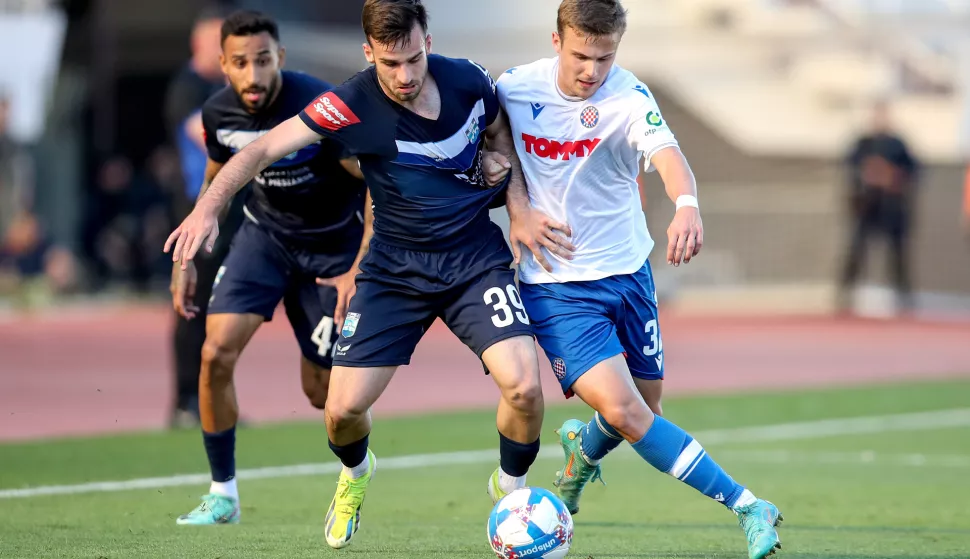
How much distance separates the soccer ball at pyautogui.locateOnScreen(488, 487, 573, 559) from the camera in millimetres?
5957

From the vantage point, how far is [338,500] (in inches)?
265

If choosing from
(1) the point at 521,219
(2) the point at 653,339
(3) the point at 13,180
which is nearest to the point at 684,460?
(2) the point at 653,339

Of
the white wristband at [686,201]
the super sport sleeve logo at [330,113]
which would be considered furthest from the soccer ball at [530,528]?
the super sport sleeve logo at [330,113]

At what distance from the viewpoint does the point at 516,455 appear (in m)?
6.71

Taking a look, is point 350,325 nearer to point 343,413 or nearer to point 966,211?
point 343,413

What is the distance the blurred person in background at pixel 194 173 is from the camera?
10109 mm

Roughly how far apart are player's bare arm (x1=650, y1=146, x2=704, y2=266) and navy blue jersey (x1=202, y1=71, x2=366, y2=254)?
68.6 inches

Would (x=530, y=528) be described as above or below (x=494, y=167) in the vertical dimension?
below

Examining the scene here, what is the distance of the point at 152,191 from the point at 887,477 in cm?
1688

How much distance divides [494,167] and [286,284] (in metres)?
1.62

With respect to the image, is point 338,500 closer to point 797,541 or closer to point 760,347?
point 797,541

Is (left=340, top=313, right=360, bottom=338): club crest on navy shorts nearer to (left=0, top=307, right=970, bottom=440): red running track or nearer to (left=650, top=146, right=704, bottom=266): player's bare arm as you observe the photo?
(left=650, top=146, right=704, bottom=266): player's bare arm

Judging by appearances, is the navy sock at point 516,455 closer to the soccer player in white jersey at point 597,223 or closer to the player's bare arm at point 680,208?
the soccer player in white jersey at point 597,223

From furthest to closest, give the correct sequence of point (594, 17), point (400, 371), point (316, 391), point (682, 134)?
point (682, 134), point (400, 371), point (316, 391), point (594, 17)
